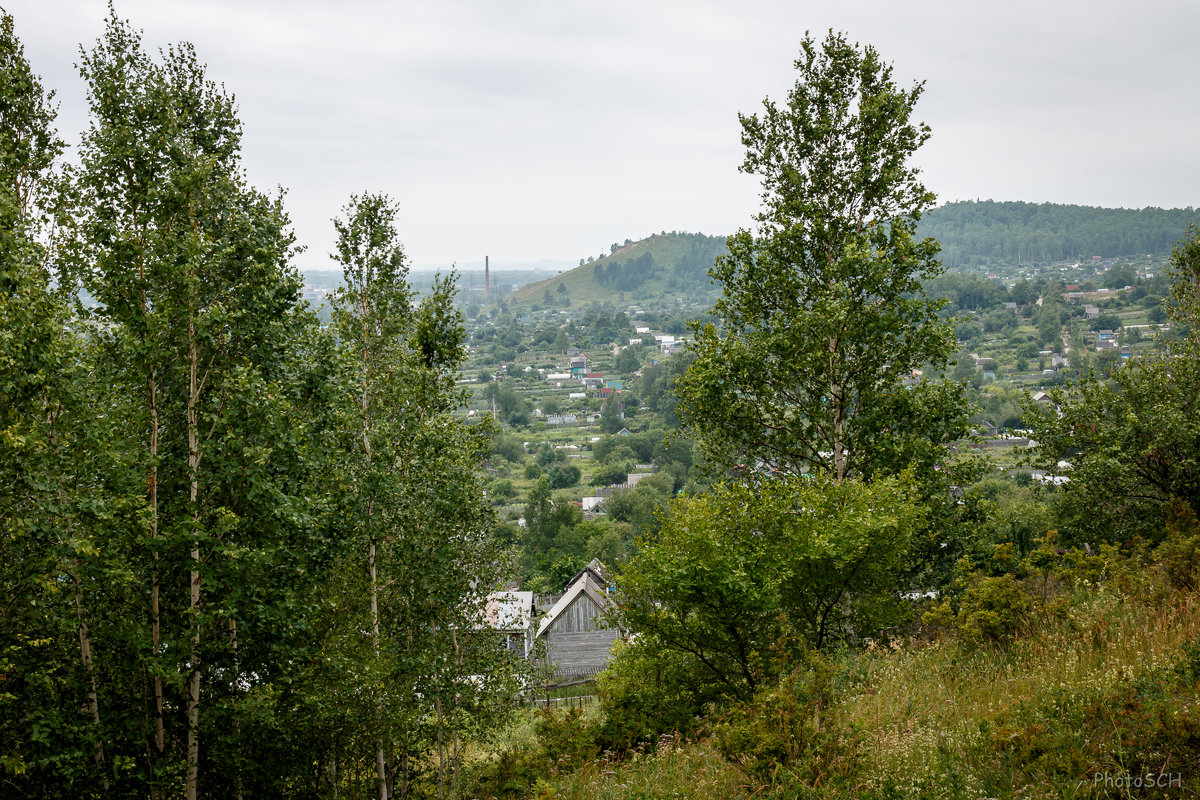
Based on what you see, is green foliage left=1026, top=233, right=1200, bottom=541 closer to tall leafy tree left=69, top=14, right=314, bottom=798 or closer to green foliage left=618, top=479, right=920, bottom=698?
green foliage left=618, top=479, right=920, bottom=698

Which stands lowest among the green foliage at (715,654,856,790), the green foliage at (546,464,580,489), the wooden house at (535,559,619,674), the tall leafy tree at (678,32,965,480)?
the green foliage at (546,464,580,489)

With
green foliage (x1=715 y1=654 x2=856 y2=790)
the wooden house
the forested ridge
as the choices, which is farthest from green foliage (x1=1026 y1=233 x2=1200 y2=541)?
the wooden house

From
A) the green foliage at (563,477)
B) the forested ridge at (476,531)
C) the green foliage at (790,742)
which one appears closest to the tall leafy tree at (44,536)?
the forested ridge at (476,531)

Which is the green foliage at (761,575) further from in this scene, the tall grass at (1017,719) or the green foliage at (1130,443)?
the green foliage at (1130,443)

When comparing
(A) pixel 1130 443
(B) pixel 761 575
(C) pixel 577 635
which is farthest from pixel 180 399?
(C) pixel 577 635

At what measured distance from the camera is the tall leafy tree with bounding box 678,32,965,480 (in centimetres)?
1101

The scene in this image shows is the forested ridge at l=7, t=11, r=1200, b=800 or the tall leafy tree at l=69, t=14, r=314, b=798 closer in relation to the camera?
the forested ridge at l=7, t=11, r=1200, b=800

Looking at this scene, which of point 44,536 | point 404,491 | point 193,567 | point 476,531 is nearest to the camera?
point 44,536

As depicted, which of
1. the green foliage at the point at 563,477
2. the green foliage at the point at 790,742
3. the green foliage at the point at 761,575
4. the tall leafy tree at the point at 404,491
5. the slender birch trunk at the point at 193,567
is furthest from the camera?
the green foliage at the point at 563,477

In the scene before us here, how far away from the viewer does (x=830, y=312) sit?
10664mm

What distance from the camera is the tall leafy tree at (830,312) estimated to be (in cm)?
1101

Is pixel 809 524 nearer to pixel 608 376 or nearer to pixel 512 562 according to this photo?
pixel 512 562

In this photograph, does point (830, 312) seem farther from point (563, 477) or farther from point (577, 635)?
point (563, 477)

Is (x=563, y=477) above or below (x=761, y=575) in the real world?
below
